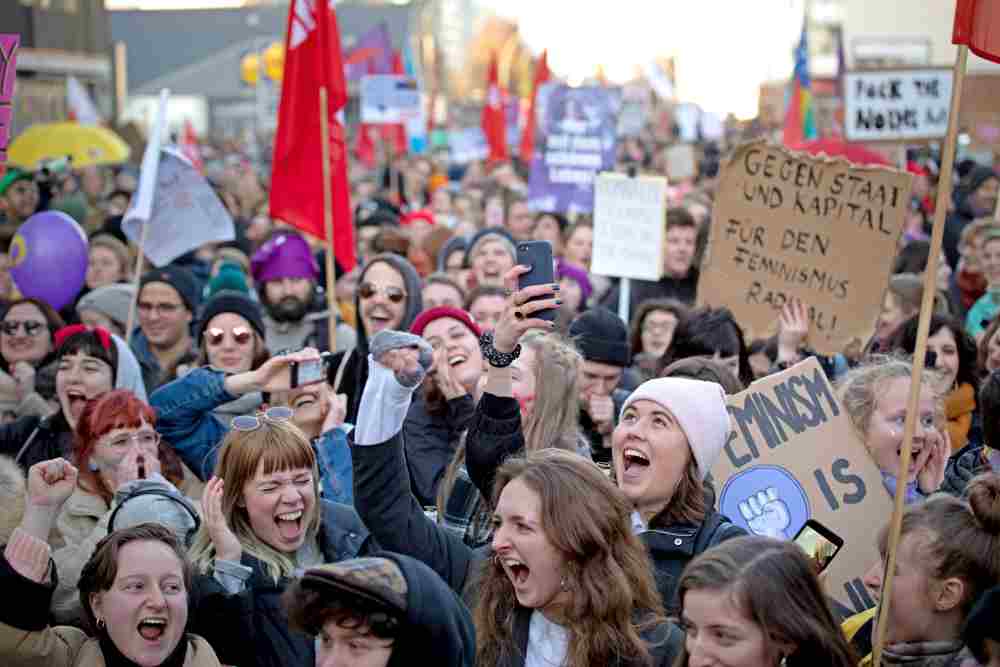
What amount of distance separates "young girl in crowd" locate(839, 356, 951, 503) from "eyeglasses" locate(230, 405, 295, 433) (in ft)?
6.19

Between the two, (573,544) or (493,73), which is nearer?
(573,544)

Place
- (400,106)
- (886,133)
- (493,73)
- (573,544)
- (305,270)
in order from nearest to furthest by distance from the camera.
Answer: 1. (573,544)
2. (305,270)
3. (886,133)
4. (400,106)
5. (493,73)

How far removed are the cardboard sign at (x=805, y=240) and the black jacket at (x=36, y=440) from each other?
11.1ft

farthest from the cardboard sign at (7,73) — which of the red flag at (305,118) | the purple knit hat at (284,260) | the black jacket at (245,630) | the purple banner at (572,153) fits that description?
the purple banner at (572,153)

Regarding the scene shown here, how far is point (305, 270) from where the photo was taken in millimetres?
8969

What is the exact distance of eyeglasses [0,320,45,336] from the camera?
294 inches

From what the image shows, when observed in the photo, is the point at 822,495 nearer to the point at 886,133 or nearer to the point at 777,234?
the point at 777,234

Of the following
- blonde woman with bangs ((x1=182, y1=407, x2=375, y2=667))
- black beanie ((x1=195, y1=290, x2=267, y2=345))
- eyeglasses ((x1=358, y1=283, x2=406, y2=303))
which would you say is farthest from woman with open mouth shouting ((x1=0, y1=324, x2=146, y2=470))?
blonde woman with bangs ((x1=182, y1=407, x2=375, y2=667))

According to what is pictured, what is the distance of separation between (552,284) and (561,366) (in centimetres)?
92

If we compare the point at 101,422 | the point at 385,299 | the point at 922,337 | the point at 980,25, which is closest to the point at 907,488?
the point at 922,337

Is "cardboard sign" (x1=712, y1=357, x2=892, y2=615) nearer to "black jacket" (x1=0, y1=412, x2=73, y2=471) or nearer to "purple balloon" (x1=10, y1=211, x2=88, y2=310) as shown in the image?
→ "black jacket" (x1=0, y1=412, x2=73, y2=471)

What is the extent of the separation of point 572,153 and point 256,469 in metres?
9.11

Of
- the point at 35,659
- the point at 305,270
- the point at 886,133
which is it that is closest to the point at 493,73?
the point at 886,133

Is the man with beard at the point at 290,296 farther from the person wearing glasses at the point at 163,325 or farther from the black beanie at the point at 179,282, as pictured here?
the person wearing glasses at the point at 163,325
